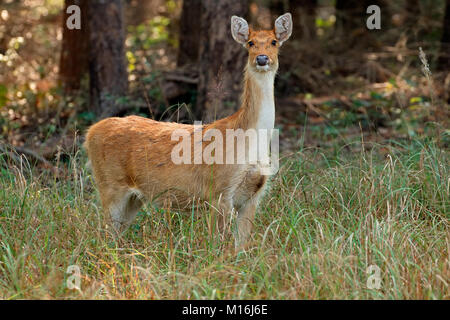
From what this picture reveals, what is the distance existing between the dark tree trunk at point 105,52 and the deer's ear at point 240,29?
169 inches

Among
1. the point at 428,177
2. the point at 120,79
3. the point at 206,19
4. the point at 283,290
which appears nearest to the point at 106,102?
the point at 120,79

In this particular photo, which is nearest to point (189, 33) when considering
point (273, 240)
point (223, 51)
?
point (223, 51)

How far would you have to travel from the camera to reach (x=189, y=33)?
478 inches

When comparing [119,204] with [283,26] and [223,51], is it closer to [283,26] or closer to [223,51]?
[283,26]

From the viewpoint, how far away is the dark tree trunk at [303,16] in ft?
47.5

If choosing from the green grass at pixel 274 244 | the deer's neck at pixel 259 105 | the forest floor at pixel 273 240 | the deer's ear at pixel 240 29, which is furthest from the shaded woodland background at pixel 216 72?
the deer's neck at pixel 259 105

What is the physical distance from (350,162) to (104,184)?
2.29 m

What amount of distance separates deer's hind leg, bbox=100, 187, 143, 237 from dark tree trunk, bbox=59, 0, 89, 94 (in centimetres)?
554

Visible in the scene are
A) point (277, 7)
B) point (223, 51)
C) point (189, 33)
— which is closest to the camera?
point (223, 51)

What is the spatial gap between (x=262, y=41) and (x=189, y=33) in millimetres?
6669

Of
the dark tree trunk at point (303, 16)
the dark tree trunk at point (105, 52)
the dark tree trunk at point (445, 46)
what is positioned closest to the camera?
the dark tree trunk at point (105, 52)

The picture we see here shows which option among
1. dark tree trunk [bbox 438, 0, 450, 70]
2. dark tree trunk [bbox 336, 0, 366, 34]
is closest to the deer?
dark tree trunk [bbox 438, 0, 450, 70]

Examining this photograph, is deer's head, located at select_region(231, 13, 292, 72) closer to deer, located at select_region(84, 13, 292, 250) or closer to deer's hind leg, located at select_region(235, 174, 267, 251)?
deer, located at select_region(84, 13, 292, 250)

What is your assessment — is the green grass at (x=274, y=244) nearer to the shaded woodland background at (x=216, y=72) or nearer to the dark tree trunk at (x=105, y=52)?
the shaded woodland background at (x=216, y=72)
